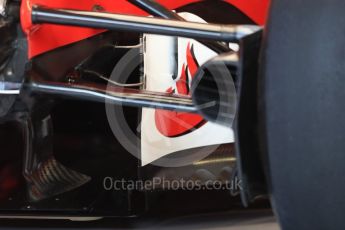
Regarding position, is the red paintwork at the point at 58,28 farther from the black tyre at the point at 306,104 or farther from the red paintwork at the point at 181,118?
the black tyre at the point at 306,104

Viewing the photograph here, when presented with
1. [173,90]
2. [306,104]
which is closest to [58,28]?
[173,90]

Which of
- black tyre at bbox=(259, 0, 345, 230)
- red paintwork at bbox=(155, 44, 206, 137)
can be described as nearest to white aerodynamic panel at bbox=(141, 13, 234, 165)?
red paintwork at bbox=(155, 44, 206, 137)

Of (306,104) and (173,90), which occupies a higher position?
(306,104)

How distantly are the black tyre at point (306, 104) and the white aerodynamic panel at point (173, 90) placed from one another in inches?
19.0

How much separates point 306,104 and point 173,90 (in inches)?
20.8

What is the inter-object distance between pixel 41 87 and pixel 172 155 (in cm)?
37

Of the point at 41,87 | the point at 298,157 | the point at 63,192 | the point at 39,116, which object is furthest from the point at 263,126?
the point at 63,192

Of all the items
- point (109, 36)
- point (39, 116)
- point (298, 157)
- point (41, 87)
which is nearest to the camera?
point (298, 157)

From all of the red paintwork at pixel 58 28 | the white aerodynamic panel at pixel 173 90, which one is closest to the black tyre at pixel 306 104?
the red paintwork at pixel 58 28

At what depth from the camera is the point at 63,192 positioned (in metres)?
1.01

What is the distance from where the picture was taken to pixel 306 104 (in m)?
0.54

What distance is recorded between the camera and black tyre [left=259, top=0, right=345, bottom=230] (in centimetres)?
54

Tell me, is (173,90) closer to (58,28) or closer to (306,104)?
(58,28)

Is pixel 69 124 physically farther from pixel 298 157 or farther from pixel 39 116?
pixel 298 157
